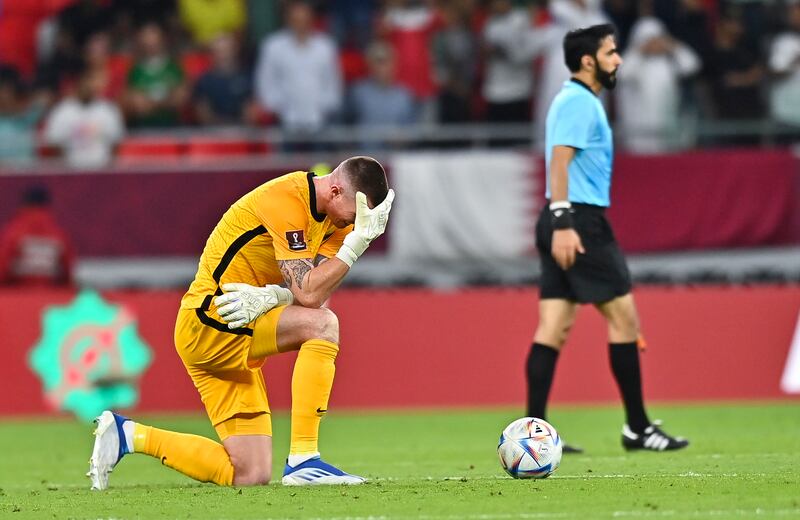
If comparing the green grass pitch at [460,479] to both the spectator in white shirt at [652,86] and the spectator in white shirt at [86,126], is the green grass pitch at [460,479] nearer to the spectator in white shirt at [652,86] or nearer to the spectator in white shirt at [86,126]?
the spectator in white shirt at [652,86]

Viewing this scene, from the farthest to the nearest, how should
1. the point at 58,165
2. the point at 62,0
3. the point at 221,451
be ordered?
1. the point at 62,0
2. the point at 58,165
3. the point at 221,451

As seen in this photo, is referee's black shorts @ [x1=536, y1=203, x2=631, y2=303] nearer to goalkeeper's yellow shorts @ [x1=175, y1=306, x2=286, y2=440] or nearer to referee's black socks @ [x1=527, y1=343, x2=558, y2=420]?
referee's black socks @ [x1=527, y1=343, x2=558, y2=420]

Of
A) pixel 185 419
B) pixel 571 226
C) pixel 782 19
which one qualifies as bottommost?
pixel 185 419

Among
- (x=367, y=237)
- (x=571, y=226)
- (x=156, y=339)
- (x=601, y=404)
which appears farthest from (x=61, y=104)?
(x=367, y=237)

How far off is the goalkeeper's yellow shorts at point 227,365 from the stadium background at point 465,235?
6265 mm

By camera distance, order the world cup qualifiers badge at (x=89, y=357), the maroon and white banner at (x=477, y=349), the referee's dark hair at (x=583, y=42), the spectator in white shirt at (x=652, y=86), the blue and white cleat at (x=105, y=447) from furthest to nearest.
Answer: the spectator in white shirt at (x=652, y=86) → the world cup qualifiers badge at (x=89, y=357) → the maroon and white banner at (x=477, y=349) → the referee's dark hair at (x=583, y=42) → the blue and white cleat at (x=105, y=447)

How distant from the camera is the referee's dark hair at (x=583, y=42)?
9.87 meters

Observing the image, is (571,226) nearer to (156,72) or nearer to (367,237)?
(367,237)

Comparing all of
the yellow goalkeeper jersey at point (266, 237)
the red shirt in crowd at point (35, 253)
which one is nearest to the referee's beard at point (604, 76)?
the yellow goalkeeper jersey at point (266, 237)

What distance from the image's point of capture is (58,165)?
1645 centimetres

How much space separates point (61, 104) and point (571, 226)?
9.20 metres

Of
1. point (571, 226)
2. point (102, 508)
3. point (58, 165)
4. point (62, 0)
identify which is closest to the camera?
point (102, 508)

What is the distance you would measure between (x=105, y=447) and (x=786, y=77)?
32.7 ft

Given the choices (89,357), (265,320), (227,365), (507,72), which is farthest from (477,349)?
(265,320)
